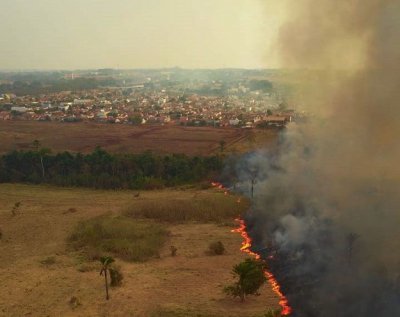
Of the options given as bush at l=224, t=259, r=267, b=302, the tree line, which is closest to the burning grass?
the tree line

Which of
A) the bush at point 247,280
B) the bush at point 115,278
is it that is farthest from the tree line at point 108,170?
the bush at point 247,280

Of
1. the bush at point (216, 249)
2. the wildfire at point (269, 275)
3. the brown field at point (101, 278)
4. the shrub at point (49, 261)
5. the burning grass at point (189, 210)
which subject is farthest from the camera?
the burning grass at point (189, 210)

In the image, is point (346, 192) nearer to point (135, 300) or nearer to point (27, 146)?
point (135, 300)

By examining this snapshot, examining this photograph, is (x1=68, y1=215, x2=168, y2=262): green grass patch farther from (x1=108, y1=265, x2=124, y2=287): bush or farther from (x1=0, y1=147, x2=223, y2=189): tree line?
(x1=0, y1=147, x2=223, y2=189): tree line

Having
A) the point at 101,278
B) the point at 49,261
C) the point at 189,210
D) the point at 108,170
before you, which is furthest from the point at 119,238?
the point at 108,170

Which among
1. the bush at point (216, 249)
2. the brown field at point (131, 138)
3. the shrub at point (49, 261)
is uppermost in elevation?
the bush at point (216, 249)

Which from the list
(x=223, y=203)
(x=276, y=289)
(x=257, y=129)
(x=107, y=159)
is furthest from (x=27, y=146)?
(x=276, y=289)

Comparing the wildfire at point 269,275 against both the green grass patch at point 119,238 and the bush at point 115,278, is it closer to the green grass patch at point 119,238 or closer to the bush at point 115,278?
the green grass patch at point 119,238

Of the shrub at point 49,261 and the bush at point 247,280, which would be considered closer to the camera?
the bush at point 247,280
